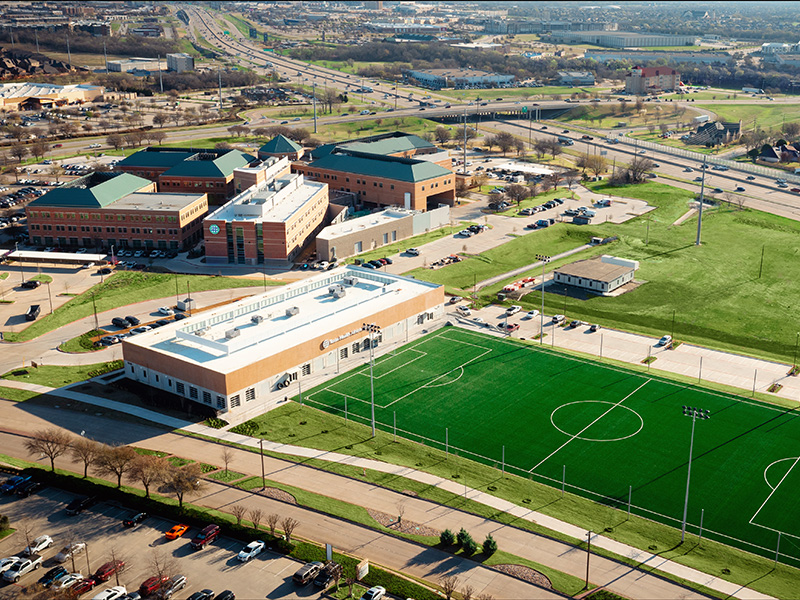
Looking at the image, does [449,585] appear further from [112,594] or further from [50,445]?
[50,445]

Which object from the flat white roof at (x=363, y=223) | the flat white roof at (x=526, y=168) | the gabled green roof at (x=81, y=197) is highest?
the gabled green roof at (x=81, y=197)

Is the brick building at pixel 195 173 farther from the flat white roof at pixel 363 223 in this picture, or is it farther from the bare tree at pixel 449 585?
the bare tree at pixel 449 585

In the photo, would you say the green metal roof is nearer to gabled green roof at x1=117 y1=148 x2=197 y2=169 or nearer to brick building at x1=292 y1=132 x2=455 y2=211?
brick building at x1=292 y1=132 x2=455 y2=211

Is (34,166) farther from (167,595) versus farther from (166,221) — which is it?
(167,595)

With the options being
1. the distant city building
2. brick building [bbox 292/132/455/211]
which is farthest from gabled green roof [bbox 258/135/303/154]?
the distant city building

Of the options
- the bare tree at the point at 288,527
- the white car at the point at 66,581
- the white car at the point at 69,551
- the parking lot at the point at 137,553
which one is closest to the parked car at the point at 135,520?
the parking lot at the point at 137,553
